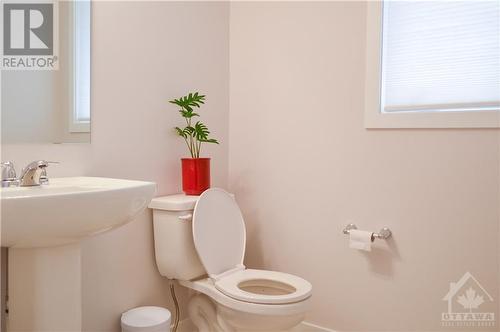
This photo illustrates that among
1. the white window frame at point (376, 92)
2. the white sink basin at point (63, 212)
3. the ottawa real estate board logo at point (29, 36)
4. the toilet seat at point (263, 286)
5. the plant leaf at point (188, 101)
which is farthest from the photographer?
the plant leaf at point (188, 101)

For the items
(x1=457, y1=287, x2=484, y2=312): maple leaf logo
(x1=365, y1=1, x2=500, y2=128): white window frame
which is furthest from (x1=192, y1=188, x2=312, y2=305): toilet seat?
(x1=365, y1=1, x2=500, y2=128): white window frame

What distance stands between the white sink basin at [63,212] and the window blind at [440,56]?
1.24 metres

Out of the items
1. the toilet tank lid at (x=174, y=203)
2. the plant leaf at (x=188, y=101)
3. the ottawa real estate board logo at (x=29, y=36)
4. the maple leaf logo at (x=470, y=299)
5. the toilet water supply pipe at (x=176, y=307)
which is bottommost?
the toilet water supply pipe at (x=176, y=307)

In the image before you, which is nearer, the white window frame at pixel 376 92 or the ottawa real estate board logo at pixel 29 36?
the ottawa real estate board logo at pixel 29 36

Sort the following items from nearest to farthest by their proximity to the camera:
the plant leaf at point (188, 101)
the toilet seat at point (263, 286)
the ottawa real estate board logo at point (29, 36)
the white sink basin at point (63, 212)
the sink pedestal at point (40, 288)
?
the white sink basin at point (63, 212) → the sink pedestal at point (40, 288) → the ottawa real estate board logo at point (29, 36) → the toilet seat at point (263, 286) → the plant leaf at point (188, 101)

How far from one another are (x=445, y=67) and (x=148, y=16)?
4.47 feet

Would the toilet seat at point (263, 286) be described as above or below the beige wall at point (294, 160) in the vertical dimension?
below

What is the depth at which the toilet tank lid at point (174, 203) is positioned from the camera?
191cm

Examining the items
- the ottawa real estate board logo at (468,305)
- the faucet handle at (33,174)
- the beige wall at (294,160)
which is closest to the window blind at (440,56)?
the beige wall at (294,160)

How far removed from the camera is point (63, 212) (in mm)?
1201

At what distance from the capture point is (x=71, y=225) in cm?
125

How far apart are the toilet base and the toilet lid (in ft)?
0.60

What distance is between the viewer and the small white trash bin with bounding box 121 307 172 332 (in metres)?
1.76

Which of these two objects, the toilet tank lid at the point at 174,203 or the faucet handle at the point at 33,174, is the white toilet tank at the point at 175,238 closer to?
the toilet tank lid at the point at 174,203
